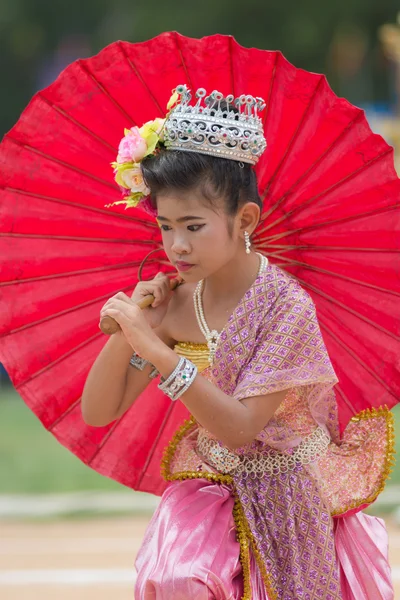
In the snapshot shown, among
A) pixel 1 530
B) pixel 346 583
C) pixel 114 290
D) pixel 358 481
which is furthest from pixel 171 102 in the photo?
pixel 1 530

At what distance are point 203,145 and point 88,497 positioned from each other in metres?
5.54

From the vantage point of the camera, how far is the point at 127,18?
858 inches

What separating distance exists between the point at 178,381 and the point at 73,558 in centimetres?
372

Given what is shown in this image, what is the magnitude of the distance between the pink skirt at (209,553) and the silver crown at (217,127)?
35.6 inches

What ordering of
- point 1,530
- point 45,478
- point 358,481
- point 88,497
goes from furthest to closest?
point 45,478, point 88,497, point 1,530, point 358,481

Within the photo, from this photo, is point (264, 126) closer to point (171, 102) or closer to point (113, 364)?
point (171, 102)

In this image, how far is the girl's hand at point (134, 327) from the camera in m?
2.93

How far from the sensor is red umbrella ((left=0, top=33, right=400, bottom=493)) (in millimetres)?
3305

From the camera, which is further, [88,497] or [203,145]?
[88,497]

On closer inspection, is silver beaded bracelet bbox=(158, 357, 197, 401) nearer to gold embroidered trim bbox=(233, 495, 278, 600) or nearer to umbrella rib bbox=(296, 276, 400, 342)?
gold embroidered trim bbox=(233, 495, 278, 600)

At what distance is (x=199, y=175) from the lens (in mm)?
3045

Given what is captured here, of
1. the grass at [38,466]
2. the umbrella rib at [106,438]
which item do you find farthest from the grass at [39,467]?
the umbrella rib at [106,438]

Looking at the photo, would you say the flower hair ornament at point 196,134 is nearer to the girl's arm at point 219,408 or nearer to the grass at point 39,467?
the girl's arm at point 219,408

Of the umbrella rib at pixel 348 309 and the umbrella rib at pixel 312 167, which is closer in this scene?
the umbrella rib at pixel 312 167
